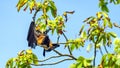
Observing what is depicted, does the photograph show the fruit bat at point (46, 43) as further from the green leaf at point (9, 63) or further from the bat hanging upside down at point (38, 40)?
the green leaf at point (9, 63)

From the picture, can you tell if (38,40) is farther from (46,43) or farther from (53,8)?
(53,8)

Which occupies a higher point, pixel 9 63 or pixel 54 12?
pixel 54 12

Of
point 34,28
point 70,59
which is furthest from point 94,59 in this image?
point 34,28

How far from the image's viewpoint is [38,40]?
10.9 m

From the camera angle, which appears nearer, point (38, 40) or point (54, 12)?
point (54, 12)

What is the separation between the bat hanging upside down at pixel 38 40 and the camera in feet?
34.5

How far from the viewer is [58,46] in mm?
10555

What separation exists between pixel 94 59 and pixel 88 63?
44cm

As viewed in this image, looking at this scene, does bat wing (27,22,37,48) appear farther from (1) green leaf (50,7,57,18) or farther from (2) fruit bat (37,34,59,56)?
(1) green leaf (50,7,57,18)

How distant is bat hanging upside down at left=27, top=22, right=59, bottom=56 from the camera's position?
10516mm

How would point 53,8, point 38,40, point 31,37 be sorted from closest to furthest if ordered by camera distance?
1. point 53,8
2. point 38,40
3. point 31,37

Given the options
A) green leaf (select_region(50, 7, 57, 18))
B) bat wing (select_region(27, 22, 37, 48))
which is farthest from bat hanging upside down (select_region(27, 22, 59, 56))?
green leaf (select_region(50, 7, 57, 18))

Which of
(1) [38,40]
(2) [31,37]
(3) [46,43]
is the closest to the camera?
(3) [46,43]

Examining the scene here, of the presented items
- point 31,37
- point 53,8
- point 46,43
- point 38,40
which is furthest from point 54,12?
point 31,37
